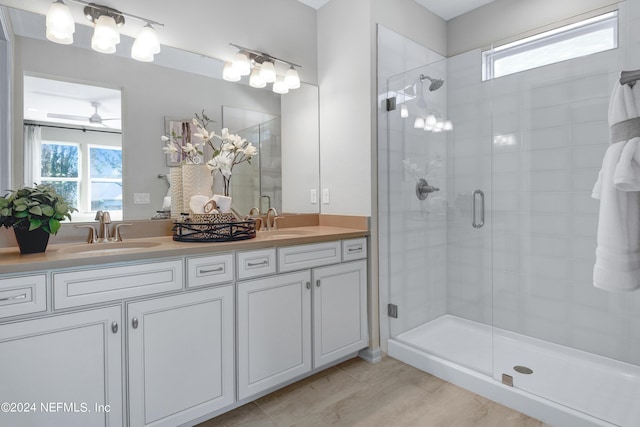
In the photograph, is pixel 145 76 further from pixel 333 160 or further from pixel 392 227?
pixel 392 227

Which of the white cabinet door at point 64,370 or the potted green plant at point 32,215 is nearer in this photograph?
the white cabinet door at point 64,370

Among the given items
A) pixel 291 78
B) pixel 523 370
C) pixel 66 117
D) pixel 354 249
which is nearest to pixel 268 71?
pixel 291 78

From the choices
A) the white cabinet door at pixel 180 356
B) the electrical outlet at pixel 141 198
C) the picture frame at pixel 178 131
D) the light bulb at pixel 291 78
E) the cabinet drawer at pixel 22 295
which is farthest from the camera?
the light bulb at pixel 291 78

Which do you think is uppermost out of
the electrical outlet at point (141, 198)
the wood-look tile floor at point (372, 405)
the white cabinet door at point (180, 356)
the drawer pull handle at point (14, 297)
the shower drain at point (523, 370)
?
the electrical outlet at point (141, 198)

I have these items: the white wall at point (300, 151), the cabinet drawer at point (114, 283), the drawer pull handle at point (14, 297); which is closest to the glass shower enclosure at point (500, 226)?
the white wall at point (300, 151)

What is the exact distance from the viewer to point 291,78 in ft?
8.30

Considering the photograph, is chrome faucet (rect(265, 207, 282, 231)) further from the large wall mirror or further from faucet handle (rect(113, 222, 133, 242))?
faucet handle (rect(113, 222, 133, 242))

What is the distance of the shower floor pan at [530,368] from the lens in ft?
5.70

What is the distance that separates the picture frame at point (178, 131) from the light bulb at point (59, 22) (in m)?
0.58

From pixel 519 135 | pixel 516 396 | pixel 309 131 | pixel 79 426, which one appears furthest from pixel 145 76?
pixel 516 396

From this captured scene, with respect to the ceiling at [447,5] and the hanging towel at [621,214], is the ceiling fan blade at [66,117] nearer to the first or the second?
the ceiling at [447,5]

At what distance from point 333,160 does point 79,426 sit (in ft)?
6.78

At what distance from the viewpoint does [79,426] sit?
4.44 feet

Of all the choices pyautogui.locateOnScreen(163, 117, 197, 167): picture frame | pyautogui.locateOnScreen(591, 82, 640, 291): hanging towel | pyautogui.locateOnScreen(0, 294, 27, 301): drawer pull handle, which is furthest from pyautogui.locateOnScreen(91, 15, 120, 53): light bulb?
pyautogui.locateOnScreen(591, 82, 640, 291): hanging towel
